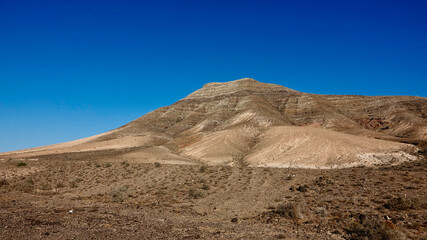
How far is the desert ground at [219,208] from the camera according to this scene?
9.70 m

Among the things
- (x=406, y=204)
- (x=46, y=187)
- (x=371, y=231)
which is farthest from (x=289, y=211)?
(x=46, y=187)

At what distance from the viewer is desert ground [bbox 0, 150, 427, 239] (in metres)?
9.70

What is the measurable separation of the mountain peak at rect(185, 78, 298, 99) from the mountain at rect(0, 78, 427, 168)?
0.30 meters

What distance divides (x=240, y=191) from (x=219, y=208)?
404cm

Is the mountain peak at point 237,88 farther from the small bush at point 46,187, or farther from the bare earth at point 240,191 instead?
the small bush at point 46,187

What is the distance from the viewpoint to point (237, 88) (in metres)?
86.1

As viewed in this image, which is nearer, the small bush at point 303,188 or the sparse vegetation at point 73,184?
the small bush at point 303,188

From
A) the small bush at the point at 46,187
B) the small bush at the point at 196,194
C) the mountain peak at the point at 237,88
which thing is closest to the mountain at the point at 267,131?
the mountain peak at the point at 237,88

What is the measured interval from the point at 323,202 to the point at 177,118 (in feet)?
214

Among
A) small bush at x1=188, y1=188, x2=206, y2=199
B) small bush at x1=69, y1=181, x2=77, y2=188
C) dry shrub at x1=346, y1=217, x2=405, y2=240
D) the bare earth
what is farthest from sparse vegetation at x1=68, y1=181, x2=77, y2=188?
dry shrub at x1=346, y1=217, x2=405, y2=240

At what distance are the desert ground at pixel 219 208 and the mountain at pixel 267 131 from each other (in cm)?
1306

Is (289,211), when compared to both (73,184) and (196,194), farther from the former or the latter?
(73,184)

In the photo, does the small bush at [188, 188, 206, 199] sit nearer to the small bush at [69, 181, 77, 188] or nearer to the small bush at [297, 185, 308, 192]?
the small bush at [297, 185, 308, 192]

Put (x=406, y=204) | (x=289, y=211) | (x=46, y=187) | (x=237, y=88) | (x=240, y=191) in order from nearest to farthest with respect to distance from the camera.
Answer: (x=406, y=204)
(x=289, y=211)
(x=240, y=191)
(x=46, y=187)
(x=237, y=88)
